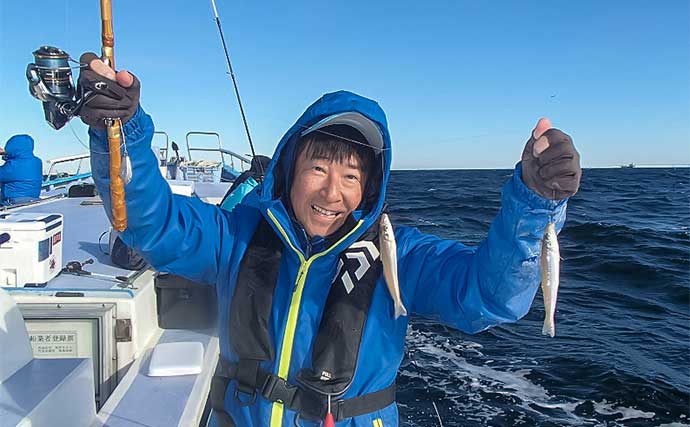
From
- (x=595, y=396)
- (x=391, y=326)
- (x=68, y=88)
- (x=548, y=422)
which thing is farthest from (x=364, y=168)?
(x=595, y=396)

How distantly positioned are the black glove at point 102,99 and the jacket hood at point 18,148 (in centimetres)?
775

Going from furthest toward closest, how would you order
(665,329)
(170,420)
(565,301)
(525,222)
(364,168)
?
(565,301) < (665,329) < (170,420) < (364,168) < (525,222)

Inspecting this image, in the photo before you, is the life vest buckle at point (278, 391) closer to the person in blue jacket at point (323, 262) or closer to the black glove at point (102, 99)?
the person in blue jacket at point (323, 262)

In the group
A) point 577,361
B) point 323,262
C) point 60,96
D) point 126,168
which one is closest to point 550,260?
point 323,262

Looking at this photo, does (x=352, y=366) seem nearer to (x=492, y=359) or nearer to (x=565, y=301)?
(x=492, y=359)

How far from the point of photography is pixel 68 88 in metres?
1.77

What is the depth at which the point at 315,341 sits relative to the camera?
2.08 meters

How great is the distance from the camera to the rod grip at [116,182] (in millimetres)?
1666

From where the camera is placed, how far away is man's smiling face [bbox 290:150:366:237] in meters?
2.16

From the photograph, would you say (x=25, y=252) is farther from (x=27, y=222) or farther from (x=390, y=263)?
(x=390, y=263)

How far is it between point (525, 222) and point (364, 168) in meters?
0.80

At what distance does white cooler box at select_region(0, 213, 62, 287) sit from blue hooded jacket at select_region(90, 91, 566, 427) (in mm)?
1766

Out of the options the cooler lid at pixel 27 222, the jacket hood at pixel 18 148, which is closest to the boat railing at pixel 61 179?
the jacket hood at pixel 18 148

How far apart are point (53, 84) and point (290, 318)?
1.22 meters
